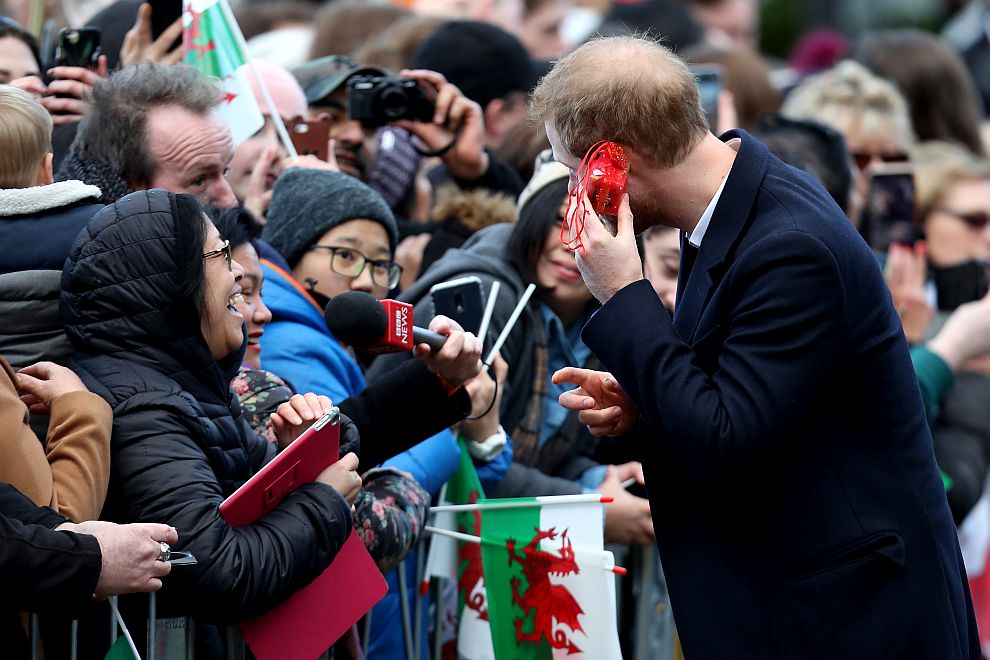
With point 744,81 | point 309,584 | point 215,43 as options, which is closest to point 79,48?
point 215,43

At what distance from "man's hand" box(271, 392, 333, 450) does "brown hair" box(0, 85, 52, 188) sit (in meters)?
0.78

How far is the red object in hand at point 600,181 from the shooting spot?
306cm

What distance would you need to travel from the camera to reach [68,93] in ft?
15.0

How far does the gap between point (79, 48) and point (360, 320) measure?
6.04 ft

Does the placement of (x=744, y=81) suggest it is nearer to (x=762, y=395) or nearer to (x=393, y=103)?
(x=393, y=103)

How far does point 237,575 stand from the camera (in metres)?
3.05

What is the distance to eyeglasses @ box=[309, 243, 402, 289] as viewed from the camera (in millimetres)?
4492

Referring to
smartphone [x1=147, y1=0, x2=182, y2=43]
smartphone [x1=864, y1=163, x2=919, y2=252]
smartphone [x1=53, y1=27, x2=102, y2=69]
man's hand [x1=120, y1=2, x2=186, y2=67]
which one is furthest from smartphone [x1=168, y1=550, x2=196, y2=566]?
smartphone [x1=864, y1=163, x2=919, y2=252]

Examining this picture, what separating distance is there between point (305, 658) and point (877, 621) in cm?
122

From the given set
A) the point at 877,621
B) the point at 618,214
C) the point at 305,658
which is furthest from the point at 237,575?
the point at 877,621

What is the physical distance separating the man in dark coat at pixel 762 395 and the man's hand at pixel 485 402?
1.05 meters

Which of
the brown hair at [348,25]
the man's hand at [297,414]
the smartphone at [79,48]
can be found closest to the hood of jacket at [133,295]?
the man's hand at [297,414]

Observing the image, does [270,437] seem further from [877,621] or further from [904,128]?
[904,128]

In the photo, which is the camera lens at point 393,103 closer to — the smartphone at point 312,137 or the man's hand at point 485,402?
the smartphone at point 312,137
